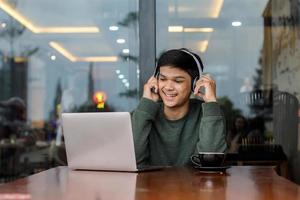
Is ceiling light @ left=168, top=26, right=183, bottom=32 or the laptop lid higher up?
ceiling light @ left=168, top=26, right=183, bottom=32

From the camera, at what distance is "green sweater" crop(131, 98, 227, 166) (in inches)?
85.3

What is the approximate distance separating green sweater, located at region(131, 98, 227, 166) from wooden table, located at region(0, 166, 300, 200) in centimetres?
39

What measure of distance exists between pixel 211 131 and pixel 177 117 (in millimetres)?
238

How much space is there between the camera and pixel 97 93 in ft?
20.6

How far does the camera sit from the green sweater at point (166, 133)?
2166mm

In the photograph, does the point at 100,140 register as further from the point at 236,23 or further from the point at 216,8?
the point at 236,23

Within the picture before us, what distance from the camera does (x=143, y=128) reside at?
218 cm

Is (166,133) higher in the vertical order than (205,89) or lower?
lower

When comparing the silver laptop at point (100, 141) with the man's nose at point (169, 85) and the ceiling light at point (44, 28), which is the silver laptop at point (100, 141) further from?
the ceiling light at point (44, 28)

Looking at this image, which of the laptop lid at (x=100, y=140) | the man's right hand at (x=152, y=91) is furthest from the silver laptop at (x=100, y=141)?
the man's right hand at (x=152, y=91)

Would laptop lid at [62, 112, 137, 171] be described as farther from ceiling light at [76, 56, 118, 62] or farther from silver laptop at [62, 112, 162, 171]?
ceiling light at [76, 56, 118, 62]

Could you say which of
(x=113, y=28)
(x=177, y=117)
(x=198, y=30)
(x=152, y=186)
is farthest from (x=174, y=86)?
(x=113, y=28)

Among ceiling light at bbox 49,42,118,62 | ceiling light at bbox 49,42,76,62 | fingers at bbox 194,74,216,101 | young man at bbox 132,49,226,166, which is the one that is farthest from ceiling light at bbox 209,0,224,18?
fingers at bbox 194,74,216,101

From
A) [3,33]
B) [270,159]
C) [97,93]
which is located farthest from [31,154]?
[270,159]
